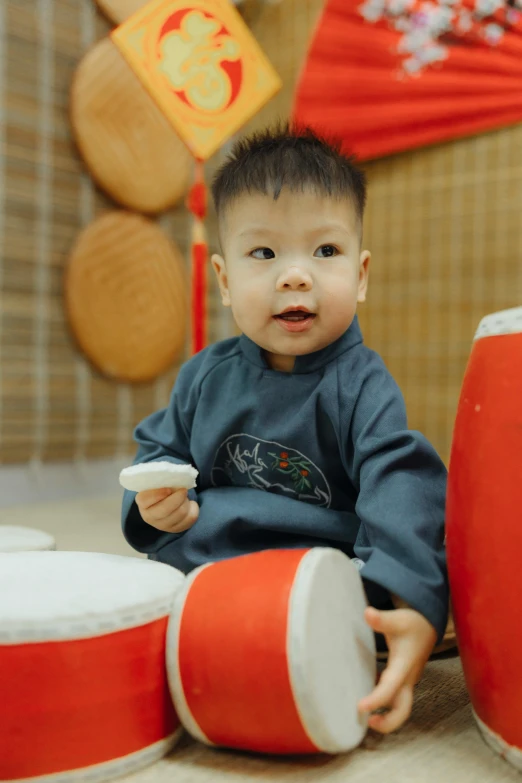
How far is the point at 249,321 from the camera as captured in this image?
835 mm

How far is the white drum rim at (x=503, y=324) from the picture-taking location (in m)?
0.56

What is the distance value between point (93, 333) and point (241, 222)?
1148mm

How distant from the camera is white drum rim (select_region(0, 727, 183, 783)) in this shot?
1.73 feet

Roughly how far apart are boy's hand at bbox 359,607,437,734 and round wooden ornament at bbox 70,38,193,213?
1.58 metres

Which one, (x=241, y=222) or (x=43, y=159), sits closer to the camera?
(x=241, y=222)

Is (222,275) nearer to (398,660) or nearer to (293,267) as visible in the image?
(293,267)

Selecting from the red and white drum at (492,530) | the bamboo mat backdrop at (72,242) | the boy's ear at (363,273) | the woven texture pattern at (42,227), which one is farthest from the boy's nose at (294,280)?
the woven texture pattern at (42,227)

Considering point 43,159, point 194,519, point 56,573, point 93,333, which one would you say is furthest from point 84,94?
point 56,573

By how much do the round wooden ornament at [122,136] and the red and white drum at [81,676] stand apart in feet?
4.95

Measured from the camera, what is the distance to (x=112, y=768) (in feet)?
1.80

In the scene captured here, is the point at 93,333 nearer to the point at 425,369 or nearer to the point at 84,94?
the point at 84,94

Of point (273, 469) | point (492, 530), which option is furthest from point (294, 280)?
point (492, 530)

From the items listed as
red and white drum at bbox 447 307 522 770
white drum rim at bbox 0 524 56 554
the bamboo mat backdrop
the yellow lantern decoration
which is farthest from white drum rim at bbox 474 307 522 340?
the bamboo mat backdrop

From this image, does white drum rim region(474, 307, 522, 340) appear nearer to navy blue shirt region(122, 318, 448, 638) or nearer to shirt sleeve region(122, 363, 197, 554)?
navy blue shirt region(122, 318, 448, 638)
